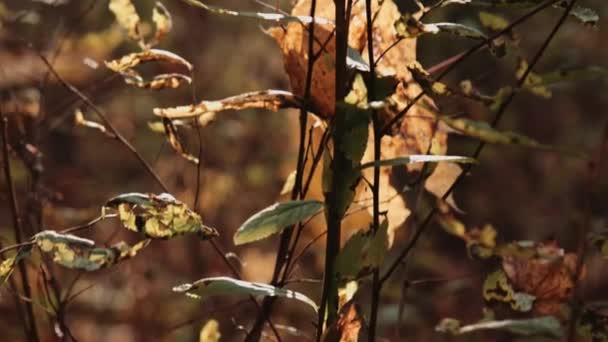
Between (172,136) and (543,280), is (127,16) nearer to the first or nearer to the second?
(172,136)

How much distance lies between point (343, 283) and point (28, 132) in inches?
23.0

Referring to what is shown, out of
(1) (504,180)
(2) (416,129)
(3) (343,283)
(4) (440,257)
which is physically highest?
(2) (416,129)

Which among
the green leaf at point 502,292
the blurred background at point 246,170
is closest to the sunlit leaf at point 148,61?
the green leaf at point 502,292

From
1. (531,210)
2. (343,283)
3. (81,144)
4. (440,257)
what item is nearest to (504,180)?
(531,210)

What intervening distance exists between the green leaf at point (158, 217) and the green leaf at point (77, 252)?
0.03 meters

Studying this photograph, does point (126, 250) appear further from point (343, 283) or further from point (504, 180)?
point (504, 180)

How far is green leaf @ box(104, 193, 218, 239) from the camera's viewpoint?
Answer: 0.75m

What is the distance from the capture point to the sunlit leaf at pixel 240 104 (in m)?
0.79

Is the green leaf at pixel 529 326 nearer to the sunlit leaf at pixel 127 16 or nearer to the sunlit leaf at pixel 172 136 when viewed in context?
the sunlit leaf at pixel 172 136

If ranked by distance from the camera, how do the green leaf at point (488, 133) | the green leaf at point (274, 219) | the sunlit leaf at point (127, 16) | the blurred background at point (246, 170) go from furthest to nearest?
the blurred background at point (246, 170)
the sunlit leaf at point (127, 16)
the green leaf at point (274, 219)
the green leaf at point (488, 133)

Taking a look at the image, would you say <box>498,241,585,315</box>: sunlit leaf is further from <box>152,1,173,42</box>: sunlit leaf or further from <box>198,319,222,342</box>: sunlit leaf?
<box>152,1,173,42</box>: sunlit leaf

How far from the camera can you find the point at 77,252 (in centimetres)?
78

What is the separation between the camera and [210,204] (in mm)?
2766

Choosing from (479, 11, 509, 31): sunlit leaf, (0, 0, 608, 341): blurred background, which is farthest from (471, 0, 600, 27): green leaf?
(0, 0, 608, 341): blurred background
